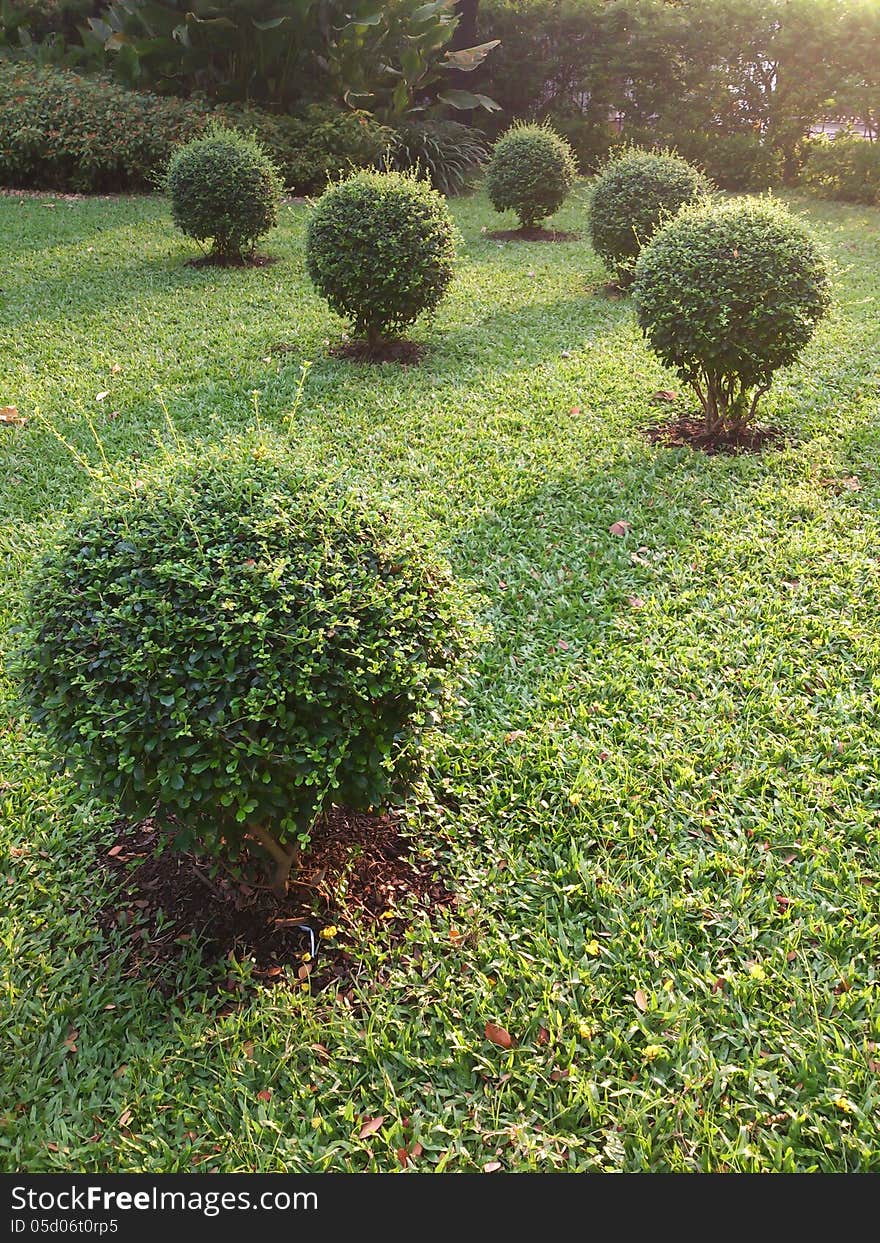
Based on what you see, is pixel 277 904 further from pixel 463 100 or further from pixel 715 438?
pixel 463 100

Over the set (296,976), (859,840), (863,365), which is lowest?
(296,976)

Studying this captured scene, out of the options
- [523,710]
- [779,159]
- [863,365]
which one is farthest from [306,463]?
[779,159]

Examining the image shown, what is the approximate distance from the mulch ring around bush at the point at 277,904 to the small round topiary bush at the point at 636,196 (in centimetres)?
703

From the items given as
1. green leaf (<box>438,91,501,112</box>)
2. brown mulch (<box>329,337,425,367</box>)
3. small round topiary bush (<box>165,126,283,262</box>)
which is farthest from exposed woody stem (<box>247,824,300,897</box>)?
green leaf (<box>438,91,501,112</box>)

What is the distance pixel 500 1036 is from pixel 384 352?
5849 millimetres

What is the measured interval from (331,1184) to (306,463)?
71.3 inches

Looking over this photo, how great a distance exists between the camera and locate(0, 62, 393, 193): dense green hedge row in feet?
40.0

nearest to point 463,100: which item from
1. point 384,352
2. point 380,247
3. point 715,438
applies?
point 384,352

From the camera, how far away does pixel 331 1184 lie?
183cm

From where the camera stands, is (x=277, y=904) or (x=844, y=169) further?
(x=844, y=169)

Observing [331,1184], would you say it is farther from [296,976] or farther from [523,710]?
[523,710]

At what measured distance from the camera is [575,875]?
100 inches

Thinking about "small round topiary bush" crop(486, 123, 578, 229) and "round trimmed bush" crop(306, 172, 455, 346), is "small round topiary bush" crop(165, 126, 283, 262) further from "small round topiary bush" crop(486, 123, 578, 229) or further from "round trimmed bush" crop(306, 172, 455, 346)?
"small round topiary bush" crop(486, 123, 578, 229)

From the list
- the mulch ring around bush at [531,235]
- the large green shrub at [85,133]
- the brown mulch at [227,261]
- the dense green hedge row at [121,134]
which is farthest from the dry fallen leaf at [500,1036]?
the large green shrub at [85,133]
